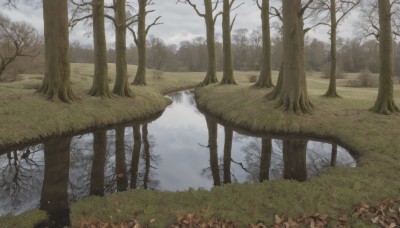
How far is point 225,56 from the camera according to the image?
30.2m

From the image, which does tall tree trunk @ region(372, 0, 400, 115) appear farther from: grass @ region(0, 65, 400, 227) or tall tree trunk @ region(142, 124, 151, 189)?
tall tree trunk @ region(142, 124, 151, 189)

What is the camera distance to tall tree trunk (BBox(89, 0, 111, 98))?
767 inches

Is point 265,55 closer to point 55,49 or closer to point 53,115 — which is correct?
point 55,49

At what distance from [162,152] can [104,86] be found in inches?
300

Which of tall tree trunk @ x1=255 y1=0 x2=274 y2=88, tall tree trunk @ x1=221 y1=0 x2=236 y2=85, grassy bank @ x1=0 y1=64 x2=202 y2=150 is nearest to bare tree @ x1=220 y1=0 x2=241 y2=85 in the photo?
tall tree trunk @ x1=221 y1=0 x2=236 y2=85

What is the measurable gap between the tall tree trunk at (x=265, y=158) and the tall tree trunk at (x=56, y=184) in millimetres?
5510

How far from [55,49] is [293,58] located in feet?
36.0

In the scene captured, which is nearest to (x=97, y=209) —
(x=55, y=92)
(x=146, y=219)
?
(x=146, y=219)

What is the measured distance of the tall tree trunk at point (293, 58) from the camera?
15.9m

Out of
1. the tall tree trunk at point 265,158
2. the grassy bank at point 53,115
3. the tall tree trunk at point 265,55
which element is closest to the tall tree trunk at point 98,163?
the grassy bank at point 53,115

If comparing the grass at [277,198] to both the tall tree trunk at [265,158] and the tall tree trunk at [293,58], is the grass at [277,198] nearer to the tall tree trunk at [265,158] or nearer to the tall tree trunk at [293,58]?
the tall tree trunk at [265,158]

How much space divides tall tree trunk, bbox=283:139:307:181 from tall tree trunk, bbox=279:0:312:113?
2.37m

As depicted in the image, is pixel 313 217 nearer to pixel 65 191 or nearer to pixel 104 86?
pixel 65 191

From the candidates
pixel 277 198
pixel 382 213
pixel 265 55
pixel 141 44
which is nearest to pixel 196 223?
pixel 277 198
